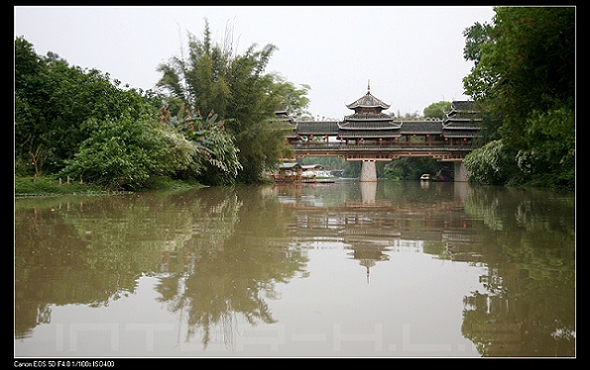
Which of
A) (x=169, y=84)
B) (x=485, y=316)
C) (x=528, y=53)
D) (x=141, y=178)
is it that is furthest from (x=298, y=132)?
(x=485, y=316)

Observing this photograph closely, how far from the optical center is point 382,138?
40.7 meters

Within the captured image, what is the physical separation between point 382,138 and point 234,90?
1820cm

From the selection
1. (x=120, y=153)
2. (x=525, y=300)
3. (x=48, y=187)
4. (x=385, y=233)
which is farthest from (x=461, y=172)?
(x=525, y=300)

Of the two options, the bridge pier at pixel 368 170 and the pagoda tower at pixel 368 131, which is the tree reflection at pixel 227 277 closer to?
the bridge pier at pixel 368 170

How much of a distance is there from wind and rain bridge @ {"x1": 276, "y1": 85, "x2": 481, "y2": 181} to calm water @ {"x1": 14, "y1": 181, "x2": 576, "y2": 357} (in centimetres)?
3198

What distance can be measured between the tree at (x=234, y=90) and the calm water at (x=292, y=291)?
17294 millimetres

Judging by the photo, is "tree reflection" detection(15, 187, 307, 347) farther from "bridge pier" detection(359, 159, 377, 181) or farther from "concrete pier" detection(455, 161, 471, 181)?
"concrete pier" detection(455, 161, 471, 181)

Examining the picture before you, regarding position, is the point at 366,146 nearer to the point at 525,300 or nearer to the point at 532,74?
the point at 532,74

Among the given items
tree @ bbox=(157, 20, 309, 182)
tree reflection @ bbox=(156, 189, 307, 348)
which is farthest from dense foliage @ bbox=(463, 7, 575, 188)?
tree @ bbox=(157, 20, 309, 182)

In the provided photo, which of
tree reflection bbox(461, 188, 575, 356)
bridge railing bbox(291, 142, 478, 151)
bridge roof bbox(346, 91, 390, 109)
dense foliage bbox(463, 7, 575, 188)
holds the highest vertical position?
bridge roof bbox(346, 91, 390, 109)

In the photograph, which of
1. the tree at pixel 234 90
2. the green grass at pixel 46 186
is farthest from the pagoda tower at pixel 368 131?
the green grass at pixel 46 186

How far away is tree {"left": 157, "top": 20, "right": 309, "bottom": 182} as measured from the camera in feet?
80.2

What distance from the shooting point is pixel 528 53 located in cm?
712

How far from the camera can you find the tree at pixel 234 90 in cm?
2445
